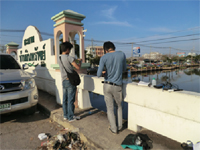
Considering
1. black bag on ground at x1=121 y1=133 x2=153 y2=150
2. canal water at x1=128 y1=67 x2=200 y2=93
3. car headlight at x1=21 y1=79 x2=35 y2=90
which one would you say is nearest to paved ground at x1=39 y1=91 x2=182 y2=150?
black bag on ground at x1=121 y1=133 x2=153 y2=150

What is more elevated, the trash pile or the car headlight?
the car headlight

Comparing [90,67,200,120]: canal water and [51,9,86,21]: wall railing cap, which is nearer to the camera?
[51,9,86,21]: wall railing cap

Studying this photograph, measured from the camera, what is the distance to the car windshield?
173 inches

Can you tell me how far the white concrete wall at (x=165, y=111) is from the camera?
186cm

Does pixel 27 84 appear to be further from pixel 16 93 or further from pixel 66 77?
pixel 66 77

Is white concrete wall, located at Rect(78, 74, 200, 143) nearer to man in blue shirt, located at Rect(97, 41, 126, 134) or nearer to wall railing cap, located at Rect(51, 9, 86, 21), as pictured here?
man in blue shirt, located at Rect(97, 41, 126, 134)

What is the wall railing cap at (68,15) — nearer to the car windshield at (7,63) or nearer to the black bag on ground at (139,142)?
the car windshield at (7,63)

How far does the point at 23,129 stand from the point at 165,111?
316cm

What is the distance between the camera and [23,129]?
3.30 metres

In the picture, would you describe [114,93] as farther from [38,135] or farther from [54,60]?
[54,60]

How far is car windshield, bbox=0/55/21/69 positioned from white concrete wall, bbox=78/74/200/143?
3.82 meters

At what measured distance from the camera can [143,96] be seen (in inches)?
93.3

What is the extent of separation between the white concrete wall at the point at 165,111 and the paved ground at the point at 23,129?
1.87 metres

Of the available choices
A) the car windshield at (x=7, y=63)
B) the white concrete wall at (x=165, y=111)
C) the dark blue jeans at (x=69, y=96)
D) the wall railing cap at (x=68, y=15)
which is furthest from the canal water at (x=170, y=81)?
the car windshield at (x=7, y=63)
